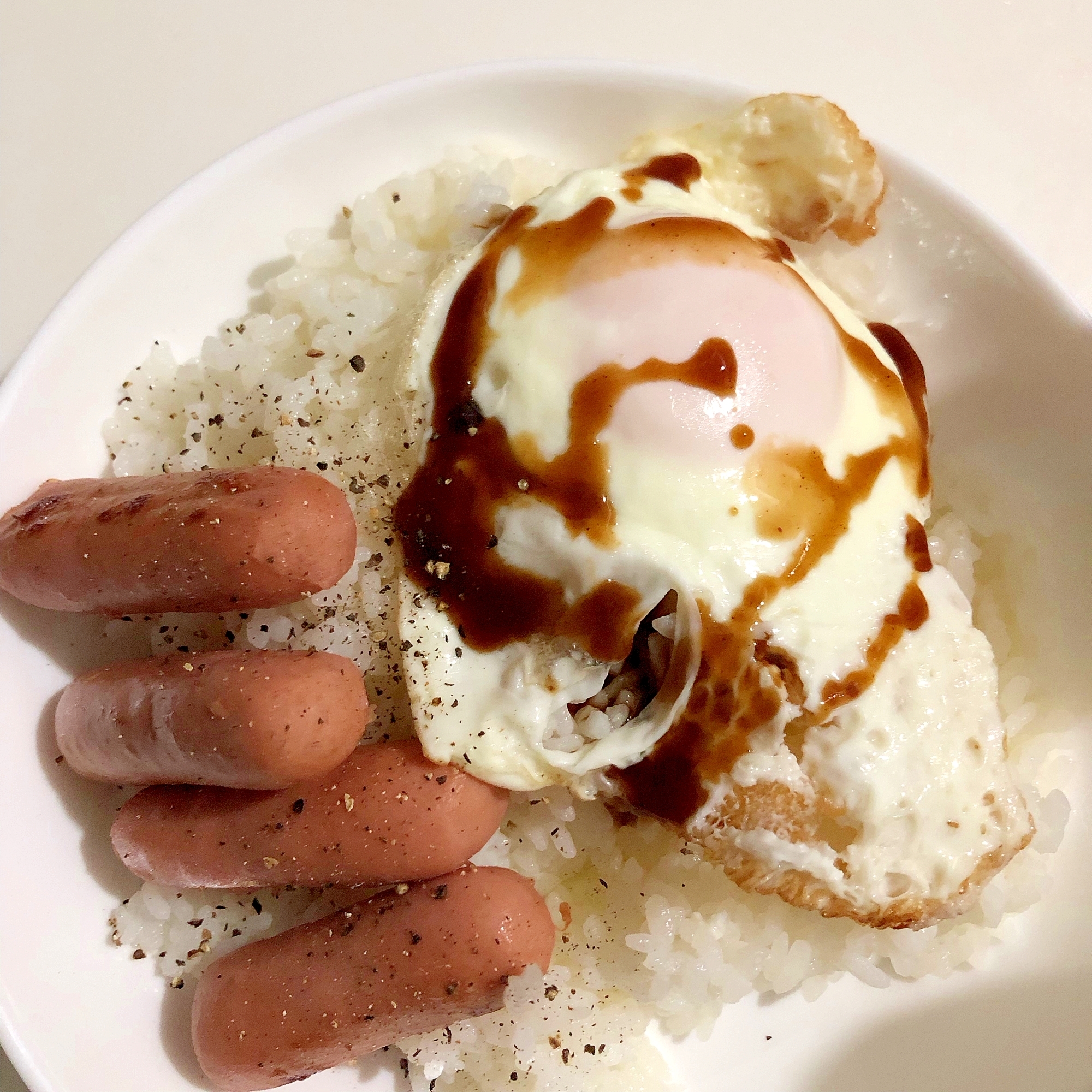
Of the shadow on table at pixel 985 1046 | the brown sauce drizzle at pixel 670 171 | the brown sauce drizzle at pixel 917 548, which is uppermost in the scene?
the brown sauce drizzle at pixel 670 171

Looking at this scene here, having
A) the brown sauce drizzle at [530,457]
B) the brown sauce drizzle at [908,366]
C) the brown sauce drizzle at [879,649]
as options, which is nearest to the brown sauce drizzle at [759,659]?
the brown sauce drizzle at [879,649]

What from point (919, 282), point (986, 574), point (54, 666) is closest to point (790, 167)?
point (919, 282)

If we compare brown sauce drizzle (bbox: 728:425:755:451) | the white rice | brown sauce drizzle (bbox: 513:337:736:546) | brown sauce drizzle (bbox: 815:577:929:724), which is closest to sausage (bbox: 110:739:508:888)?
the white rice

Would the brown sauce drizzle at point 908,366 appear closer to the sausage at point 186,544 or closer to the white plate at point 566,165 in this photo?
the white plate at point 566,165

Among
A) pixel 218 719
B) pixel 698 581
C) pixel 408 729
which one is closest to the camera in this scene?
pixel 218 719

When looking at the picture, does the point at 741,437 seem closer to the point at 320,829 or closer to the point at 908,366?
the point at 908,366

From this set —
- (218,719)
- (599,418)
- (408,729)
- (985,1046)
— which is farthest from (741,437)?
(985,1046)
